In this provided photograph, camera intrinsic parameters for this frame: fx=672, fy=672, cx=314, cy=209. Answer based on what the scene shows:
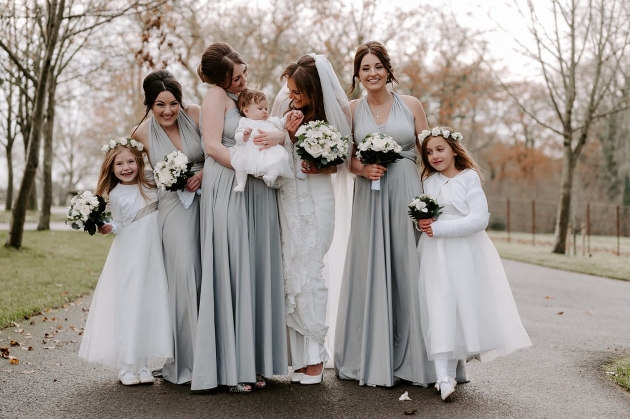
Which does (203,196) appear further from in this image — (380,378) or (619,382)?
(619,382)

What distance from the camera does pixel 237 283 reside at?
545 cm

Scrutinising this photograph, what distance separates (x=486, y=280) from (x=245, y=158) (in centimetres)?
219

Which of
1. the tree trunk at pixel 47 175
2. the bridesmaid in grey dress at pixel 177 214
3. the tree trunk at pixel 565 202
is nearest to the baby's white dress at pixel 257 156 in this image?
the bridesmaid in grey dress at pixel 177 214

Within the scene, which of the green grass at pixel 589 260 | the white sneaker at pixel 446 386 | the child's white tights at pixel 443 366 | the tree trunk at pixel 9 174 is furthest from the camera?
the tree trunk at pixel 9 174

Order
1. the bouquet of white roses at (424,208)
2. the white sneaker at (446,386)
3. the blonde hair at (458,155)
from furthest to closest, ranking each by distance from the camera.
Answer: the blonde hair at (458,155) < the bouquet of white roses at (424,208) < the white sneaker at (446,386)

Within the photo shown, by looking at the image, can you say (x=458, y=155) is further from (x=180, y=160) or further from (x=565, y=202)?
(x=565, y=202)

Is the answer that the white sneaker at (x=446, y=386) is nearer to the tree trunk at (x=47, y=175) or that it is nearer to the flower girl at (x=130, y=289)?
the flower girl at (x=130, y=289)

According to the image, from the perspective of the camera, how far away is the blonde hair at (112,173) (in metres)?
5.96

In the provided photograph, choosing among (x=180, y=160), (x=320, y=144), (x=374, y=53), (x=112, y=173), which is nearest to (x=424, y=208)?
(x=320, y=144)

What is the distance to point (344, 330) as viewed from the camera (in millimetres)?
5898

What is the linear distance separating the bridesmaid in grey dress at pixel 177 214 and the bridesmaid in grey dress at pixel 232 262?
6.5 inches

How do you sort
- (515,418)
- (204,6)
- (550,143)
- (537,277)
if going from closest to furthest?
(515,418), (537,277), (204,6), (550,143)

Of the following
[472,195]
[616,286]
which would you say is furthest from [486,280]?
[616,286]

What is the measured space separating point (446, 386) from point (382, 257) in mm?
1214
